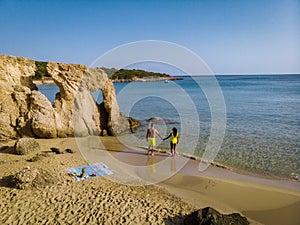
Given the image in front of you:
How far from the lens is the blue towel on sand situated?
324 inches

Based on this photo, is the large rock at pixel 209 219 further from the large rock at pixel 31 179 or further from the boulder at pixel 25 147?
the boulder at pixel 25 147

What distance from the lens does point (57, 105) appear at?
14617mm

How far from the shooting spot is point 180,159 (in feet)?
37.0

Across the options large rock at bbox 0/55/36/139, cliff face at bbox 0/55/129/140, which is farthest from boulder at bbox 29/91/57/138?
large rock at bbox 0/55/36/139

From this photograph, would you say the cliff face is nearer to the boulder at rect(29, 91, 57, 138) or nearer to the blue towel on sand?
the boulder at rect(29, 91, 57, 138)

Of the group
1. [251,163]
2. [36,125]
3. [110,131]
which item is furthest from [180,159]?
[36,125]

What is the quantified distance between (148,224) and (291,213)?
14.4 ft

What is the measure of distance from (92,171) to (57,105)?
7590mm

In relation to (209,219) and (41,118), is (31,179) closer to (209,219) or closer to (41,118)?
(209,219)

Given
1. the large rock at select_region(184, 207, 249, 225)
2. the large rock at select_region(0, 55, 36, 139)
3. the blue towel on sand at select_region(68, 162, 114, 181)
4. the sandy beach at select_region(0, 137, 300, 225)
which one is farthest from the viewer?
the large rock at select_region(0, 55, 36, 139)

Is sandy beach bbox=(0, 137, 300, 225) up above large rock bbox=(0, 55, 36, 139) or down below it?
below

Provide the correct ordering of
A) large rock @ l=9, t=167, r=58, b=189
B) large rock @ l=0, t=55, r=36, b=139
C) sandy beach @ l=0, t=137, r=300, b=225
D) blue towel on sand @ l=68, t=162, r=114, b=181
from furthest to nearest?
large rock @ l=0, t=55, r=36, b=139 → blue towel on sand @ l=68, t=162, r=114, b=181 → large rock @ l=9, t=167, r=58, b=189 → sandy beach @ l=0, t=137, r=300, b=225

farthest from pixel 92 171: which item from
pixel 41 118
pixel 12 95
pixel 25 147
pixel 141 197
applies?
pixel 12 95

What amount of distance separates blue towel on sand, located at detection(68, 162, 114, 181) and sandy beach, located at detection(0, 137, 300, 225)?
27 cm
